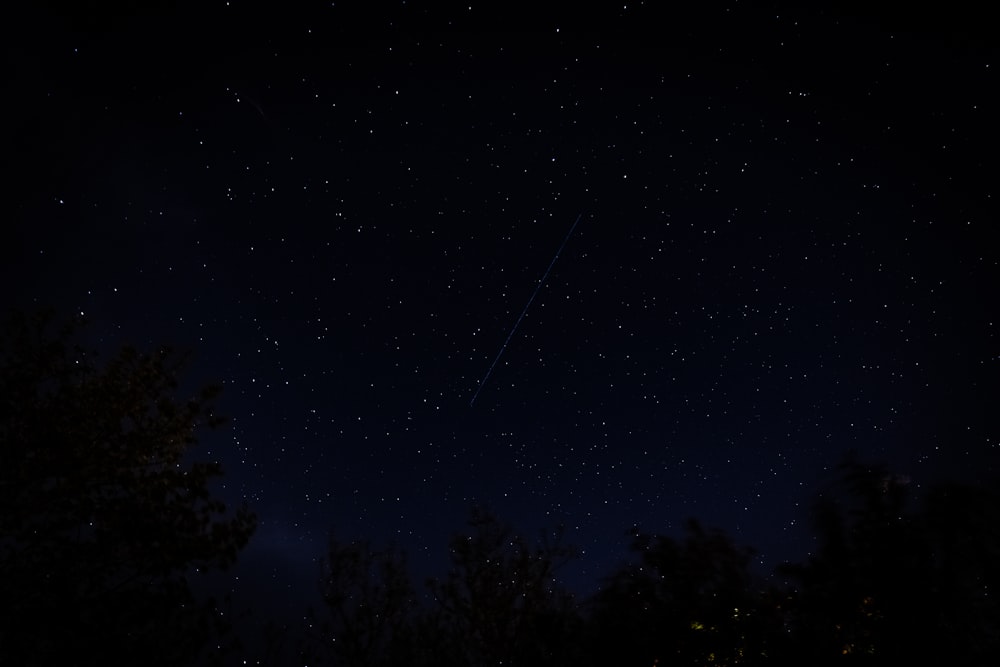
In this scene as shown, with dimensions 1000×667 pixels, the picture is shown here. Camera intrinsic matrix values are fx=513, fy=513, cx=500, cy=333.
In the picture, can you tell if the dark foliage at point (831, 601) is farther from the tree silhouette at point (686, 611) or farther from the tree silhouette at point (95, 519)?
the tree silhouette at point (95, 519)

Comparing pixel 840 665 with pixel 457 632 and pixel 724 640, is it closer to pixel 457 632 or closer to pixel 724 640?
pixel 724 640

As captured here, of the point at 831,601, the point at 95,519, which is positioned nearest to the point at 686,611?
the point at 831,601

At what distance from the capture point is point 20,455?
5.50m

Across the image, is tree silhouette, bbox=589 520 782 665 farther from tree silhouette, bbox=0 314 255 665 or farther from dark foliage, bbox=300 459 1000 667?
tree silhouette, bbox=0 314 255 665

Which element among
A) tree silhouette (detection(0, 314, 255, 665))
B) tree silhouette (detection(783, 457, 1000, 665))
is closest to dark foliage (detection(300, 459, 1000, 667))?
tree silhouette (detection(783, 457, 1000, 665))

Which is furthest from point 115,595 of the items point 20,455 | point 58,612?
point 20,455

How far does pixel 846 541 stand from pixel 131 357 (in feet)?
28.6

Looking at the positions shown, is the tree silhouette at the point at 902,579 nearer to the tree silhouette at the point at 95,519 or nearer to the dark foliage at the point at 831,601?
the dark foliage at the point at 831,601

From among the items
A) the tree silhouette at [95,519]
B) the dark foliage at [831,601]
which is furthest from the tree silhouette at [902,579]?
the tree silhouette at [95,519]

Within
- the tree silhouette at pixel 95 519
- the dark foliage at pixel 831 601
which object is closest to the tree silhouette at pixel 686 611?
the dark foliage at pixel 831 601

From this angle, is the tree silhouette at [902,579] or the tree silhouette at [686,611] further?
the tree silhouette at [686,611]

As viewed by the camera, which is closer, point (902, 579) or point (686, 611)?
point (902, 579)

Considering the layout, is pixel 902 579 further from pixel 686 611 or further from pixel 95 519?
pixel 95 519

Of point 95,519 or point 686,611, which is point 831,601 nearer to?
point 686,611
